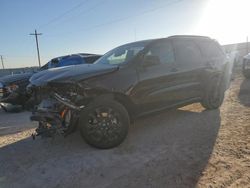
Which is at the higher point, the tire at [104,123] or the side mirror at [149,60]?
the side mirror at [149,60]

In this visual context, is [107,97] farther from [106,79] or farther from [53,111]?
[53,111]

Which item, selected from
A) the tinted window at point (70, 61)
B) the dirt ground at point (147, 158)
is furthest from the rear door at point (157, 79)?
the tinted window at point (70, 61)

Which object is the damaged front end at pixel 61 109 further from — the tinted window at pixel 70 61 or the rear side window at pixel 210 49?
the tinted window at pixel 70 61

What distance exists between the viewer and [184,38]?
5648 mm

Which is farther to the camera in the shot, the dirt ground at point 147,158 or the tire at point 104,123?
the tire at point 104,123

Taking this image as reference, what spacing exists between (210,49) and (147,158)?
12.3 feet

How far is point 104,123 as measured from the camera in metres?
4.04

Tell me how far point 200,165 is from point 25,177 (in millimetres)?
2314

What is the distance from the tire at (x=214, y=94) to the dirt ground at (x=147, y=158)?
595 mm

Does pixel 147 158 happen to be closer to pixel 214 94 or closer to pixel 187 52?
pixel 187 52

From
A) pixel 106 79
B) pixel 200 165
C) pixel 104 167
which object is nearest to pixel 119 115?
pixel 106 79

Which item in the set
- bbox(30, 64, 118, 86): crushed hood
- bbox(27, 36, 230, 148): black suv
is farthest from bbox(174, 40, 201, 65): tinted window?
bbox(30, 64, 118, 86): crushed hood

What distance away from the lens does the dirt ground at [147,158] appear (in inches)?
121

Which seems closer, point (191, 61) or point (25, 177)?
point (25, 177)
